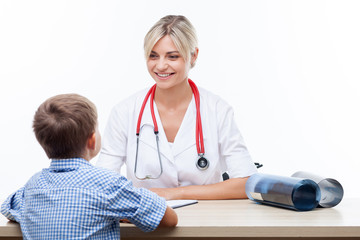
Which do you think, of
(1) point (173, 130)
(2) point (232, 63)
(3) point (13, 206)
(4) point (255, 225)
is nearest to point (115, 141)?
(1) point (173, 130)

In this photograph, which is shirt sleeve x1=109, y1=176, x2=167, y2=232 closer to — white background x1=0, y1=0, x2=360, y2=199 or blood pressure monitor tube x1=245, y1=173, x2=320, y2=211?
blood pressure monitor tube x1=245, y1=173, x2=320, y2=211

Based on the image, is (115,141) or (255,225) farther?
(115,141)

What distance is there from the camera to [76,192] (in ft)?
4.69

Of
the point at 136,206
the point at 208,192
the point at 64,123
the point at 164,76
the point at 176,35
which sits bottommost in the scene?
the point at 208,192

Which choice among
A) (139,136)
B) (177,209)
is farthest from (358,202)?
(139,136)

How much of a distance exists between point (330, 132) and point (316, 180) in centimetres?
216

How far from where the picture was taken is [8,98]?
12.9 ft

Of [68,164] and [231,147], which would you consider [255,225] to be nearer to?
[68,164]

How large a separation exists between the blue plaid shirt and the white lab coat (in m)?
0.83

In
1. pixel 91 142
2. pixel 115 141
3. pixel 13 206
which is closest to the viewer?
pixel 91 142

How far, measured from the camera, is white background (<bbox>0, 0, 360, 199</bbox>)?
3877 millimetres

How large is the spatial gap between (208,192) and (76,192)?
0.80 m

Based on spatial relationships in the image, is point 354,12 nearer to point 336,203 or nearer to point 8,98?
point 336,203

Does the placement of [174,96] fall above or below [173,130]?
above
